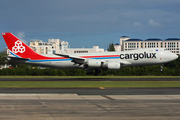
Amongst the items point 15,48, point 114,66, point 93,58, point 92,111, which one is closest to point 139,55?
point 114,66

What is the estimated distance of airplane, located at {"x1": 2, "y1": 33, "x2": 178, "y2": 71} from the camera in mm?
38312

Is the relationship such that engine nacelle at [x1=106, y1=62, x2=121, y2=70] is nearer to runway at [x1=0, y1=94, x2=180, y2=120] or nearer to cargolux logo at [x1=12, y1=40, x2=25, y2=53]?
cargolux logo at [x1=12, y1=40, x2=25, y2=53]

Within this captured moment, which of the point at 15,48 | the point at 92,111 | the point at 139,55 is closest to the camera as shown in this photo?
the point at 92,111

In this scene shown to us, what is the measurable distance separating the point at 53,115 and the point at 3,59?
133675mm

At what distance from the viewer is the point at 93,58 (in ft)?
135

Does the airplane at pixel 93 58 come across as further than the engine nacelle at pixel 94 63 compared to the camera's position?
Yes

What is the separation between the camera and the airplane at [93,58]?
3831cm

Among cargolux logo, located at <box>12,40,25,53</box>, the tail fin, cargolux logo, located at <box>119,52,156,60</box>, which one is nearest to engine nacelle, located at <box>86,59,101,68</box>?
cargolux logo, located at <box>119,52,156,60</box>

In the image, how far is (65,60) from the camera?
41.8 m

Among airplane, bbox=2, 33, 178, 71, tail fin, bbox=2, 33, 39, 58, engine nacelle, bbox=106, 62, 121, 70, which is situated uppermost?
tail fin, bbox=2, 33, 39, 58

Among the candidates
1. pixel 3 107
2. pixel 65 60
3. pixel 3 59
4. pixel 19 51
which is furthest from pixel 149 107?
pixel 3 59

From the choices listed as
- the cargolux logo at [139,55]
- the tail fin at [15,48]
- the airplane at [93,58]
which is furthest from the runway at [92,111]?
the tail fin at [15,48]

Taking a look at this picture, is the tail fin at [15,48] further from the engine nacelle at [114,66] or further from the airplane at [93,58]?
the engine nacelle at [114,66]

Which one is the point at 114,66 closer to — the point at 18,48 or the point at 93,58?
the point at 93,58
